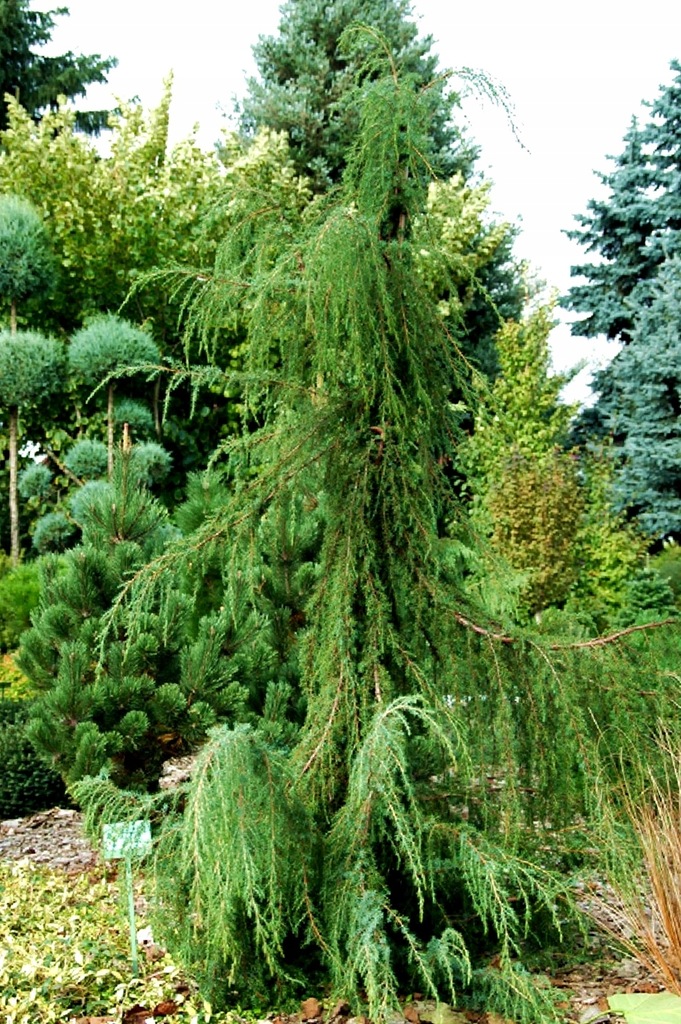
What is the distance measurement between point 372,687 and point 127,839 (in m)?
0.84

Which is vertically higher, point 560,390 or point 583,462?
point 560,390

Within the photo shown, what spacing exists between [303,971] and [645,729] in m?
1.25

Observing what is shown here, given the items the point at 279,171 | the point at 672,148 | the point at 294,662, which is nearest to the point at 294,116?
the point at 279,171

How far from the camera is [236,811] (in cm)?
281

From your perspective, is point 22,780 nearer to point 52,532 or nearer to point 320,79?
point 52,532

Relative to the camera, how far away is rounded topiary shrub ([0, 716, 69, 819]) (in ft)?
19.2

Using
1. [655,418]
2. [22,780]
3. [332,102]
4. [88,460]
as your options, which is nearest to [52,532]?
[88,460]

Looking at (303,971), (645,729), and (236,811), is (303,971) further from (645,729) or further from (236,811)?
(645,729)

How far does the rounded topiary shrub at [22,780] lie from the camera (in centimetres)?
585

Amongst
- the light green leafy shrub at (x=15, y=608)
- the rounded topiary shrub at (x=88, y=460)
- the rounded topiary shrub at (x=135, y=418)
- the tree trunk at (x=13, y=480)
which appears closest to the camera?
the light green leafy shrub at (x=15, y=608)

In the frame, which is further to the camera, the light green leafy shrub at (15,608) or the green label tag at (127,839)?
the light green leafy shrub at (15,608)

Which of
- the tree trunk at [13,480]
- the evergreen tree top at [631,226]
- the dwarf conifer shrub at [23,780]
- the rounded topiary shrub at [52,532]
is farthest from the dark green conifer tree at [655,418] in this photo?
the dwarf conifer shrub at [23,780]

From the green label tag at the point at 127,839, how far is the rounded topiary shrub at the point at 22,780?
282 centimetres

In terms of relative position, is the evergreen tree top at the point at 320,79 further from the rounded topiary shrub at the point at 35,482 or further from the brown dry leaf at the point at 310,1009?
the brown dry leaf at the point at 310,1009
